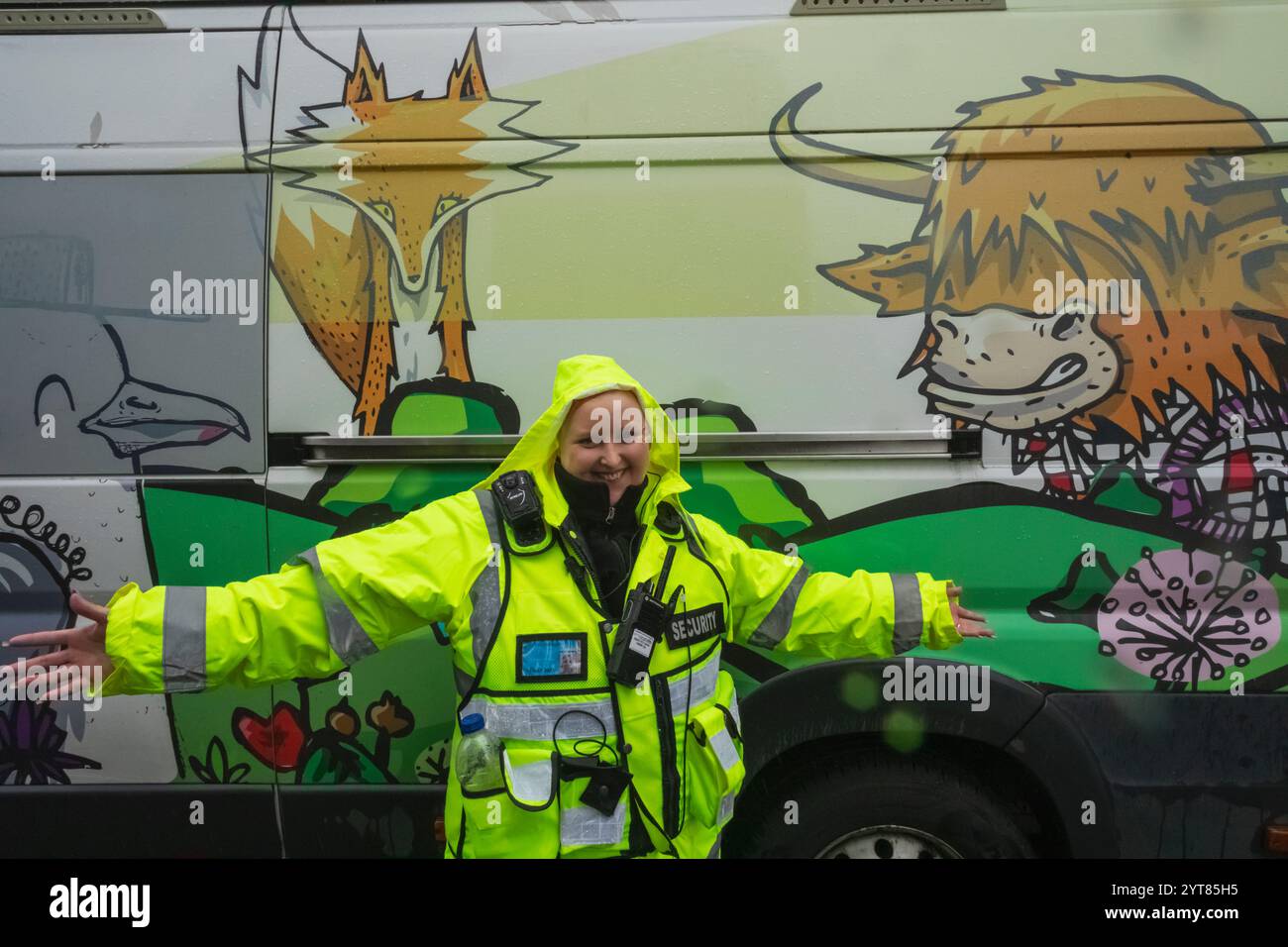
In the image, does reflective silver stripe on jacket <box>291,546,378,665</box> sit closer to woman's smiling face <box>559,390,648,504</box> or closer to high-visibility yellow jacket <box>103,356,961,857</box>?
high-visibility yellow jacket <box>103,356,961,857</box>

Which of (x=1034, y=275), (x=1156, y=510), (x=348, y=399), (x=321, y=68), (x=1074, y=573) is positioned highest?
(x=321, y=68)

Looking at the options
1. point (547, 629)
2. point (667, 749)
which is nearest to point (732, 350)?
point (547, 629)

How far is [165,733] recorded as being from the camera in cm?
280

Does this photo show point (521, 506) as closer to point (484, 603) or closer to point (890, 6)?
point (484, 603)

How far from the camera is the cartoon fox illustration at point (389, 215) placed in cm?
275

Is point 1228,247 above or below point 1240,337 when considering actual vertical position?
above

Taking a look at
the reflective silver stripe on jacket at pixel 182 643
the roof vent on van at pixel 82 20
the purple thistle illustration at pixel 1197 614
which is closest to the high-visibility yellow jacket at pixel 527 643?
the reflective silver stripe on jacket at pixel 182 643

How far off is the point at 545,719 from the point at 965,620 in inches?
43.2

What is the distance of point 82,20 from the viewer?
2.85 m

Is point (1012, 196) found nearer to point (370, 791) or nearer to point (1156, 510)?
point (1156, 510)

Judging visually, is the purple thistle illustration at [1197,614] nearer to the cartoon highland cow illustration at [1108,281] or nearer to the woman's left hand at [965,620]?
the cartoon highland cow illustration at [1108,281]

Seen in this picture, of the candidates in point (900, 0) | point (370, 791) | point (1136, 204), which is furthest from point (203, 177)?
point (1136, 204)

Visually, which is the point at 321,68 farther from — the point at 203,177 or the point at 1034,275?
the point at 1034,275

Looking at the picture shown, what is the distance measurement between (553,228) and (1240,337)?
195 cm
